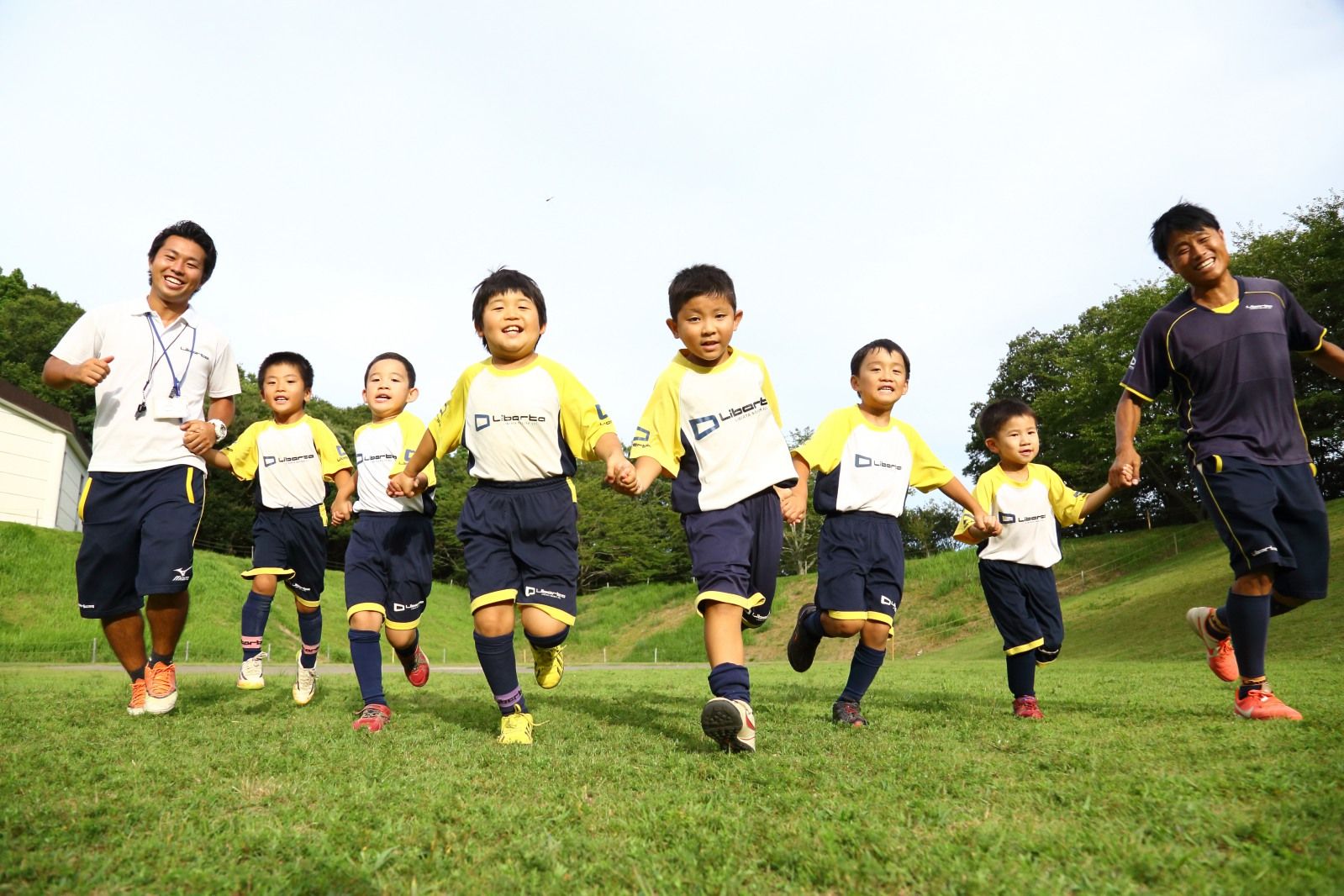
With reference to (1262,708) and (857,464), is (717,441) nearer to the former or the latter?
(857,464)

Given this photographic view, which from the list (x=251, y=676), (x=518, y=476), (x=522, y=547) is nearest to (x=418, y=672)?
(x=251, y=676)

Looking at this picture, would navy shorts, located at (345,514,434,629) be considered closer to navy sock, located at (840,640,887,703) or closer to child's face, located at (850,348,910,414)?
navy sock, located at (840,640,887,703)

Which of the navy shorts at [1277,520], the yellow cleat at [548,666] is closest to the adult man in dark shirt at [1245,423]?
the navy shorts at [1277,520]

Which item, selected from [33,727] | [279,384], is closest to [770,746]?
[33,727]

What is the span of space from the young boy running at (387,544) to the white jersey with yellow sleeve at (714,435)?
1710 millimetres

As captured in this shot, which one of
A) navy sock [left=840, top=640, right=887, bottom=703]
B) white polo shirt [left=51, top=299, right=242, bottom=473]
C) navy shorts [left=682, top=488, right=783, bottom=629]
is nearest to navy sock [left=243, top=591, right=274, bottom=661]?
white polo shirt [left=51, top=299, right=242, bottom=473]

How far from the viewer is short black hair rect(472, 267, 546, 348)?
4.86m

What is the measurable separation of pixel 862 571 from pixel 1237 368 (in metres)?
2.23

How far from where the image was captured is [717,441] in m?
4.40

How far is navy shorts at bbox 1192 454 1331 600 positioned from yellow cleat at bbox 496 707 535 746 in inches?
142

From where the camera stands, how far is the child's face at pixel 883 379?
540 cm

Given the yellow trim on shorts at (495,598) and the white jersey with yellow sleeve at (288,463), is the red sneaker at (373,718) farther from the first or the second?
the white jersey with yellow sleeve at (288,463)

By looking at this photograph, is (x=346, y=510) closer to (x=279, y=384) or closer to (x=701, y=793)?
(x=279, y=384)

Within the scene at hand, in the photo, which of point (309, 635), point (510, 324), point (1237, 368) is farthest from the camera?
point (309, 635)
